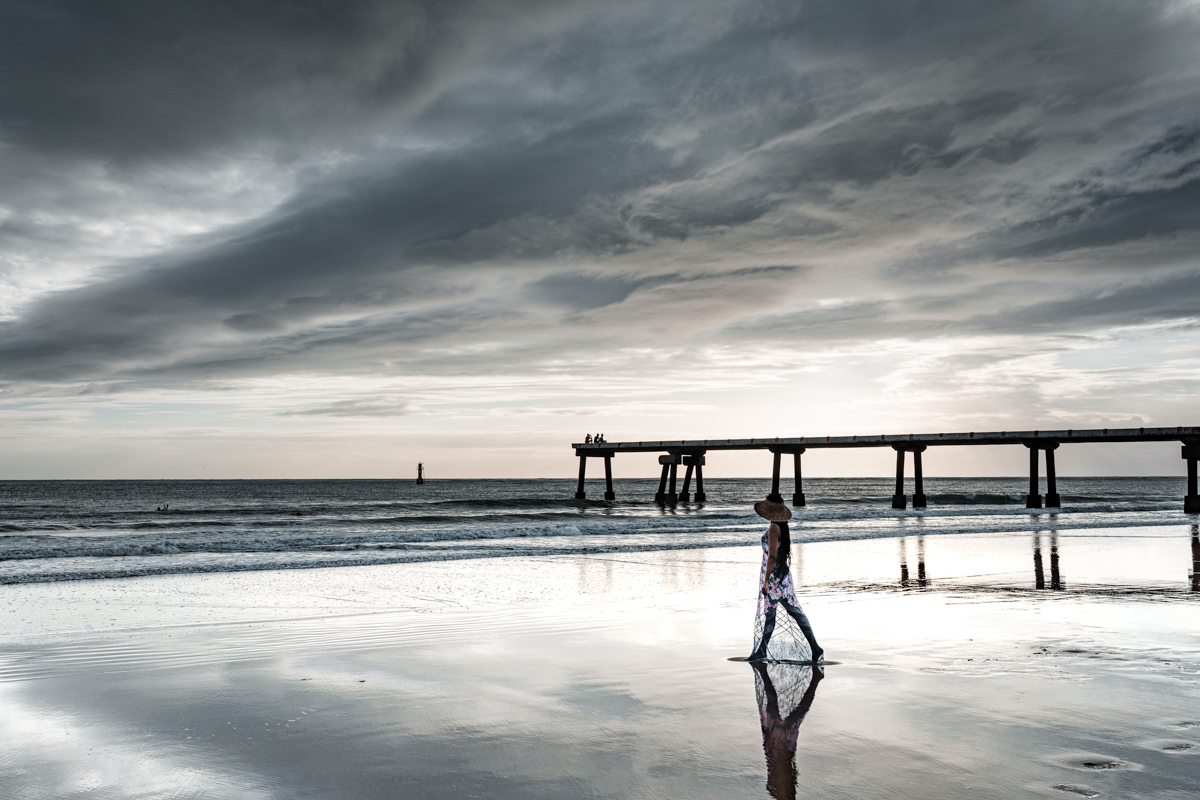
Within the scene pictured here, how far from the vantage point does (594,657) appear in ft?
27.6

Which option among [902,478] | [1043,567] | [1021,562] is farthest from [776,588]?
[902,478]

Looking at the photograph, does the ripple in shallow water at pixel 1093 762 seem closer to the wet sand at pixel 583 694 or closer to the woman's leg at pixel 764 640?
the wet sand at pixel 583 694

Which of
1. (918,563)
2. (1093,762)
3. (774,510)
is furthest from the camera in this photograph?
(918,563)

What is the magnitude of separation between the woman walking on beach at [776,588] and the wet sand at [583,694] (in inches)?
11.6

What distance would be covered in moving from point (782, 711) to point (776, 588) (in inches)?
58.3

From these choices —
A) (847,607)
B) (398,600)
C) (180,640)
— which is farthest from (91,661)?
(847,607)

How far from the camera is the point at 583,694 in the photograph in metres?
6.89

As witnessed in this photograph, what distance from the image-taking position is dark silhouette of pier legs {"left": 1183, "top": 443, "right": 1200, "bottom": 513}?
37406mm

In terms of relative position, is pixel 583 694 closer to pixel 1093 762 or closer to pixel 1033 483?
pixel 1093 762

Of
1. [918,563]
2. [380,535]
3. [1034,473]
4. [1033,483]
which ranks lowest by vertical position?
[380,535]

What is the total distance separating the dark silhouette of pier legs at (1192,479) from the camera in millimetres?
37406

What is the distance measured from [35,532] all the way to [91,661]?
29050 mm

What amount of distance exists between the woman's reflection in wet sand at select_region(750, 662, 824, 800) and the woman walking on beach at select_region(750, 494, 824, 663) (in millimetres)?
234

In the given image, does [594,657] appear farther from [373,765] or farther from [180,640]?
[180,640]
